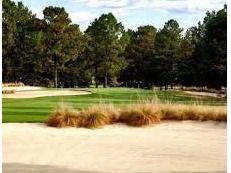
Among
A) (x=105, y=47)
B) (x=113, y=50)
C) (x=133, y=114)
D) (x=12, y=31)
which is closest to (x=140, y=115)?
(x=133, y=114)

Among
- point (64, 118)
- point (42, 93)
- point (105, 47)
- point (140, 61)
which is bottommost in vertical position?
point (64, 118)

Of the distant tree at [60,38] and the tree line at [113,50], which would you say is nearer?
the distant tree at [60,38]

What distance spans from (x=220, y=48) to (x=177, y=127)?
5.13 ft

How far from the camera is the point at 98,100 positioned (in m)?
7.36

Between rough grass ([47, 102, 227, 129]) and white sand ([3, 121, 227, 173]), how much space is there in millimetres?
143

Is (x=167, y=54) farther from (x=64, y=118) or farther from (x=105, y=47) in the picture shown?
(x=64, y=118)

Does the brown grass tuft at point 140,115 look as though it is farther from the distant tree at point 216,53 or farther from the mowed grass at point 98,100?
the distant tree at point 216,53

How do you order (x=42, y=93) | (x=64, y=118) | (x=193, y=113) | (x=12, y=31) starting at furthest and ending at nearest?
(x=42, y=93), (x=12, y=31), (x=193, y=113), (x=64, y=118)

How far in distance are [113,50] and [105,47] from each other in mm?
193

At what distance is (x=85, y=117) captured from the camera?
21.1 ft

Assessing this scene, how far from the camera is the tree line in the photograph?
688 centimetres

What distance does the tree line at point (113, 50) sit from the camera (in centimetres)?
688

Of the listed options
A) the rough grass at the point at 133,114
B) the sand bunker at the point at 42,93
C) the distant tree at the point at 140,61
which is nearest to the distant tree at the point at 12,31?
the sand bunker at the point at 42,93

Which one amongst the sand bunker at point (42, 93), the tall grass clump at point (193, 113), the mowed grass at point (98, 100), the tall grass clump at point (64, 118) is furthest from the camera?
the sand bunker at point (42, 93)
